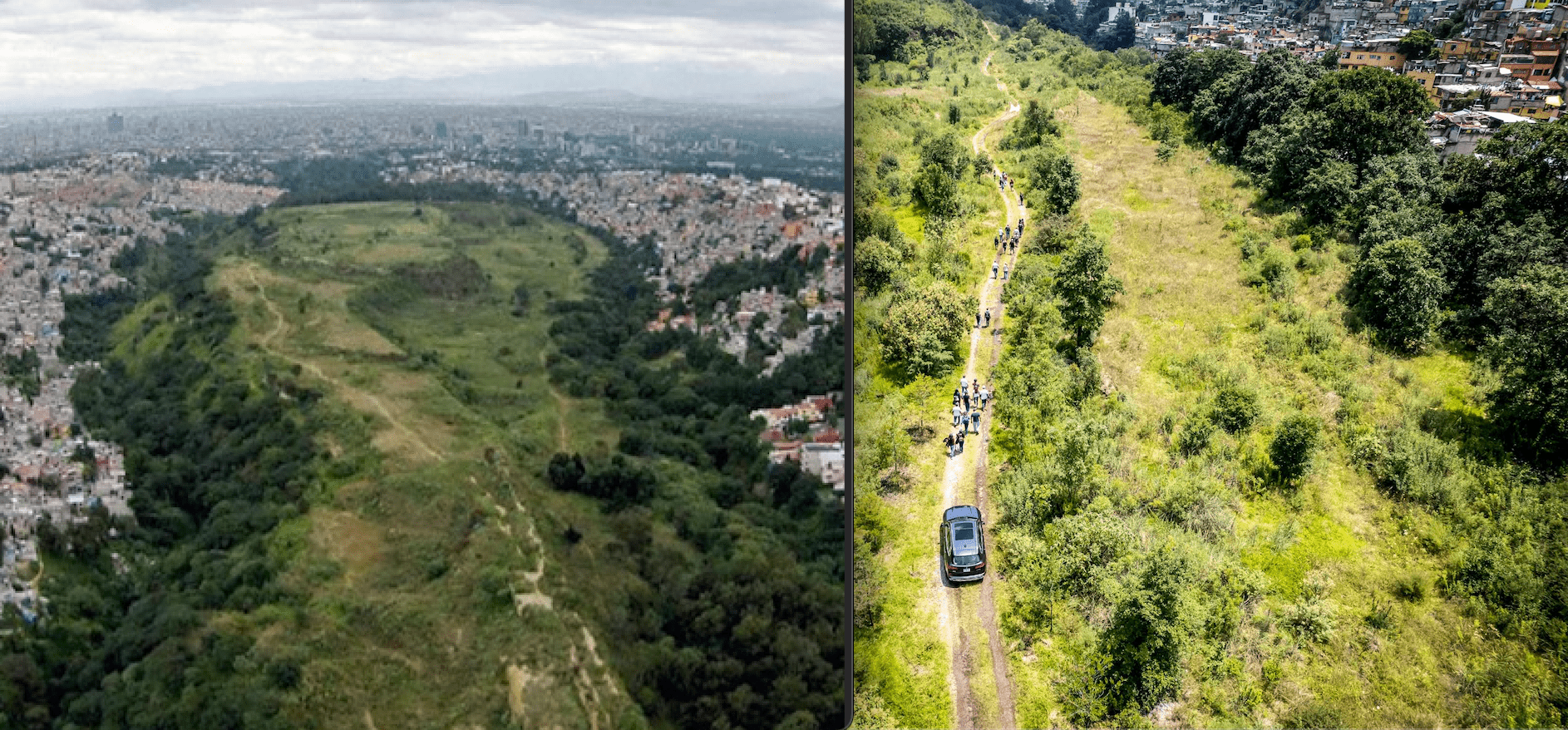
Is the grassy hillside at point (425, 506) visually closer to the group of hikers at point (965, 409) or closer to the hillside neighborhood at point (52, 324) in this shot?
the hillside neighborhood at point (52, 324)

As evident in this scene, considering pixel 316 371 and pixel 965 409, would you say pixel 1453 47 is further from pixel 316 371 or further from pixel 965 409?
pixel 316 371

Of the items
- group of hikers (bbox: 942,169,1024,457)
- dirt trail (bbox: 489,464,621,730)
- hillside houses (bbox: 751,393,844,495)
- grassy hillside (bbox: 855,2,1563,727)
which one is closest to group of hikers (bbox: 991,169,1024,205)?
grassy hillside (bbox: 855,2,1563,727)

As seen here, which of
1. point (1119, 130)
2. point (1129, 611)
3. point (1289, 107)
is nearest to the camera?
point (1129, 611)

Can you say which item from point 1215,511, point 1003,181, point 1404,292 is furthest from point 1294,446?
point 1003,181

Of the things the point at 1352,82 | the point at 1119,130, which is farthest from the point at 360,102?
the point at 1119,130

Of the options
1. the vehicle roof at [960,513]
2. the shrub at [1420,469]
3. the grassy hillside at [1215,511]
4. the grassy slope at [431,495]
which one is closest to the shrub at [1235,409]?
the grassy hillside at [1215,511]

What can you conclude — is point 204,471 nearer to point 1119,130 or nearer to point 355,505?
point 355,505
